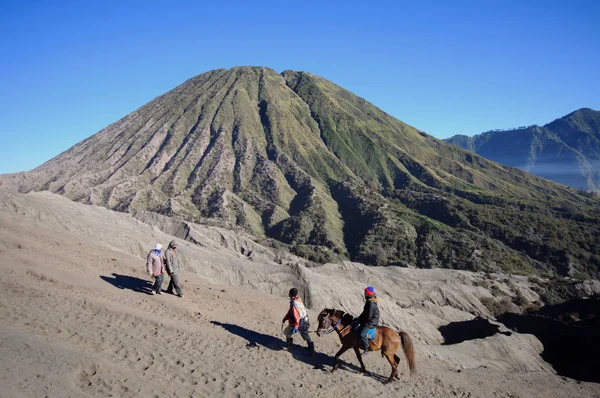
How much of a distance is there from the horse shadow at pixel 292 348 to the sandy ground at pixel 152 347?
0.03 meters

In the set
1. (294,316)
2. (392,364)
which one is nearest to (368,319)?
(392,364)

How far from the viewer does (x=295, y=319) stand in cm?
968

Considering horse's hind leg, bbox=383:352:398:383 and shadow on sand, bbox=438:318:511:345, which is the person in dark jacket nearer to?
horse's hind leg, bbox=383:352:398:383

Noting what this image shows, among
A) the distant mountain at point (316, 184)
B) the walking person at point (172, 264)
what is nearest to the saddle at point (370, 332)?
the walking person at point (172, 264)

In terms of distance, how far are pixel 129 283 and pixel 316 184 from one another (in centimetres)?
7046

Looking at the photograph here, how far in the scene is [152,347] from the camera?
912 centimetres

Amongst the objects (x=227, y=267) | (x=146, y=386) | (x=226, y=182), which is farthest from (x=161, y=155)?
(x=146, y=386)

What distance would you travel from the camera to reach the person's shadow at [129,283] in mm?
12837

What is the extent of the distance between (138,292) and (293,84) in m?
135

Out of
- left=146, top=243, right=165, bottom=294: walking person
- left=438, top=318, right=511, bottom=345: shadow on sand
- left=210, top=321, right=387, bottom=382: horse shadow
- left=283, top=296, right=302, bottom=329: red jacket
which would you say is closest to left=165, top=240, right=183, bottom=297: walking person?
left=146, top=243, right=165, bottom=294: walking person

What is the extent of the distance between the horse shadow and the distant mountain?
143 ft

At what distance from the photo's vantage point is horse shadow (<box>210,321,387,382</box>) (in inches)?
390

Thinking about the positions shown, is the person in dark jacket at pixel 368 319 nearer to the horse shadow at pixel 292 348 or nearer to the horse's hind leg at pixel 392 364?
the horse's hind leg at pixel 392 364

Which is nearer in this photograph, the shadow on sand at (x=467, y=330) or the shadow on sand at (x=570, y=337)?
the shadow on sand at (x=570, y=337)
